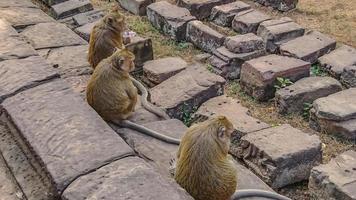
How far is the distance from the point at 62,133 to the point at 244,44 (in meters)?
3.38

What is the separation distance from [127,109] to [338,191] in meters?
1.81

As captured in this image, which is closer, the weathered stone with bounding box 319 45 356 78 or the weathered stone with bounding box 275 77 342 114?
the weathered stone with bounding box 275 77 342 114

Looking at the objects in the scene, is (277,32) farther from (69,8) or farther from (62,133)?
(62,133)

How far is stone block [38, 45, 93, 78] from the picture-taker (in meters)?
4.97

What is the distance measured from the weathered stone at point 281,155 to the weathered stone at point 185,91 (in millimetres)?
782

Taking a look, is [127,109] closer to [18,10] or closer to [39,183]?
[39,183]

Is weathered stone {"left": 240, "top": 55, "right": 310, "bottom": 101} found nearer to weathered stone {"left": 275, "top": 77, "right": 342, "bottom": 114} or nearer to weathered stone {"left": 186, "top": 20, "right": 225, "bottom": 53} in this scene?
weathered stone {"left": 275, "top": 77, "right": 342, "bottom": 114}

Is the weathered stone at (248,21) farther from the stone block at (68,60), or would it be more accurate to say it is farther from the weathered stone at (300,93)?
the stone block at (68,60)

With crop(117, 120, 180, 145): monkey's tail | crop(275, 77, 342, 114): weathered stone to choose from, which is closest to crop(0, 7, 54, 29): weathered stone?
crop(117, 120, 180, 145): monkey's tail

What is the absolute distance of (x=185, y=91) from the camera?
546cm

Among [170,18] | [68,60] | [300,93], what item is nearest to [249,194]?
[300,93]

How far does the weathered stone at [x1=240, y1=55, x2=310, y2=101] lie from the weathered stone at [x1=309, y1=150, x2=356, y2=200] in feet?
4.86

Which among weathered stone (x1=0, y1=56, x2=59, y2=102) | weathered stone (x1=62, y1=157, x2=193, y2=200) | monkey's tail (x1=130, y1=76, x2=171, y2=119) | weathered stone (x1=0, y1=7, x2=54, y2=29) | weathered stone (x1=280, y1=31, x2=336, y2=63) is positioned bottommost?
weathered stone (x1=280, y1=31, x2=336, y2=63)

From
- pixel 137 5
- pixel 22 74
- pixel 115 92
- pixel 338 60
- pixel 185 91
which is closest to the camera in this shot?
pixel 22 74
